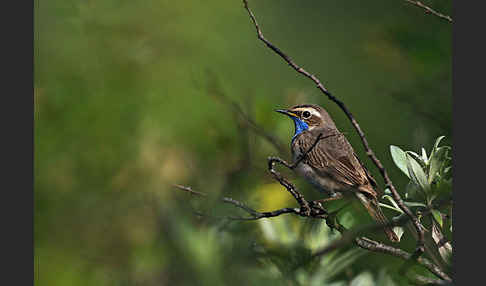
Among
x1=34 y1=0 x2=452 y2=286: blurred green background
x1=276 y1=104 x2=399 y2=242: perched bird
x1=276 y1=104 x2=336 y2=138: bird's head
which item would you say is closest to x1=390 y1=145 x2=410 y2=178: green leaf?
x1=34 y1=0 x2=452 y2=286: blurred green background

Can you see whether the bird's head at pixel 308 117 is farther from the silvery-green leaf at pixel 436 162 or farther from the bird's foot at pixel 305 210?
the silvery-green leaf at pixel 436 162

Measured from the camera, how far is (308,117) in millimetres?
2312

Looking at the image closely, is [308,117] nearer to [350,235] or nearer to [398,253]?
[398,253]

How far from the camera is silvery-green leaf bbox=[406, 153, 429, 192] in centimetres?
109

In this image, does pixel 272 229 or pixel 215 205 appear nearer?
pixel 215 205

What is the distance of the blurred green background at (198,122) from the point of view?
84 centimetres

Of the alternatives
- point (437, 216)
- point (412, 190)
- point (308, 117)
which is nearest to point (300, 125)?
point (308, 117)

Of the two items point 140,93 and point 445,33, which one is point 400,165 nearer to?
point 445,33

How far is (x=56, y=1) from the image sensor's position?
3.00 m

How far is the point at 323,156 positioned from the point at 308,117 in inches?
10.2

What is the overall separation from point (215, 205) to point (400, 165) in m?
0.50

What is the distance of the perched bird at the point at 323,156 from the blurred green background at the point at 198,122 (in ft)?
0.20

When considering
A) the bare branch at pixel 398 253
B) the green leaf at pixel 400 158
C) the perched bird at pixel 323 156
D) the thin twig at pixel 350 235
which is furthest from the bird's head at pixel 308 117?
the bare branch at pixel 398 253

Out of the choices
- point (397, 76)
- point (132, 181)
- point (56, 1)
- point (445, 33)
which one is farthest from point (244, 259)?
point (56, 1)
